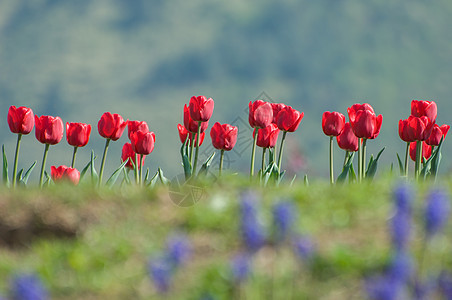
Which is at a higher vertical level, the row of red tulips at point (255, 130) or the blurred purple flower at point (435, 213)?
the row of red tulips at point (255, 130)

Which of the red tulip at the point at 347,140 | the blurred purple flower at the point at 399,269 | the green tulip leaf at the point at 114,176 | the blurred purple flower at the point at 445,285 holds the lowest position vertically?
the blurred purple flower at the point at 445,285

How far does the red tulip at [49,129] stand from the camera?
8648 millimetres

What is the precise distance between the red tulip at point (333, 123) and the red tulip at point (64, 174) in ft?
10.5

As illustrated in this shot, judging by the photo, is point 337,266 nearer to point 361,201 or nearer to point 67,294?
point 361,201

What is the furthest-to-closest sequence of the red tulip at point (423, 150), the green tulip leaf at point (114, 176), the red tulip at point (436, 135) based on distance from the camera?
the red tulip at point (423, 150) < the red tulip at point (436, 135) < the green tulip leaf at point (114, 176)

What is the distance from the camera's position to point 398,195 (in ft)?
13.8

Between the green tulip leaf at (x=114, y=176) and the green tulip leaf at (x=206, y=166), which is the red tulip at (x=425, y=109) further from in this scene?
the green tulip leaf at (x=114, y=176)

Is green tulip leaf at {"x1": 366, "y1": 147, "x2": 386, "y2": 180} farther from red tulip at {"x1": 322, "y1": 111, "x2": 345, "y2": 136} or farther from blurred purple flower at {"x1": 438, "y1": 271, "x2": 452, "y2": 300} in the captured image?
blurred purple flower at {"x1": 438, "y1": 271, "x2": 452, "y2": 300}

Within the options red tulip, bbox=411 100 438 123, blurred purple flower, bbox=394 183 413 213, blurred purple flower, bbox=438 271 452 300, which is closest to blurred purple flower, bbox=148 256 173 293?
blurred purple flower, bbox=394 183 413 213

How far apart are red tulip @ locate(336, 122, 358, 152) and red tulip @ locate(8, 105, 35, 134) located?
153 inches

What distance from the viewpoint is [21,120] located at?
8.70 m

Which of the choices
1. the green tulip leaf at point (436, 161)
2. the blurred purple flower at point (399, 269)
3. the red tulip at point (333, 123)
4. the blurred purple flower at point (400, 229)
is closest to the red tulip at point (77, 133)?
the red tulip at point (333, 123)

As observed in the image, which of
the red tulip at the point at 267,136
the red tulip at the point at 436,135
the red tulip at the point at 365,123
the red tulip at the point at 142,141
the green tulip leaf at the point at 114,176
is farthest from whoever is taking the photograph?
the red tulip at the point at 436,135

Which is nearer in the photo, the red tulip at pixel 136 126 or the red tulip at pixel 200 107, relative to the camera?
the red tulip at pixel 200 107
